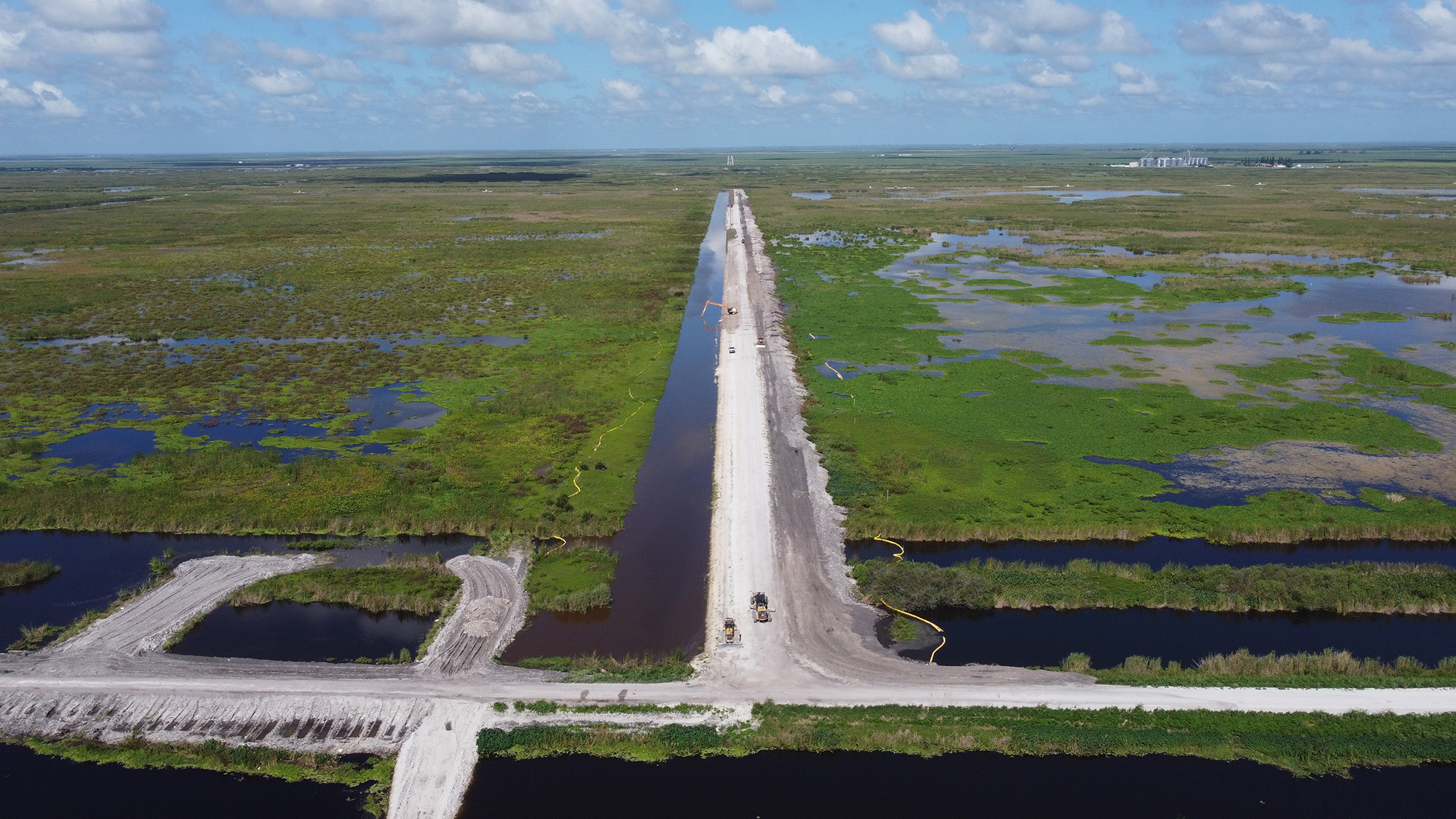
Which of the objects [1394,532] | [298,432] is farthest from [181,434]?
[1394,532]

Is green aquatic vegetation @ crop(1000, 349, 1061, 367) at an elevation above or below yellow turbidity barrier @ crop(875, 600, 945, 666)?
above

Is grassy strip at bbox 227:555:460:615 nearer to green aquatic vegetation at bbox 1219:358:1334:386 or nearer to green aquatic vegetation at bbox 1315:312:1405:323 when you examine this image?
green aquatic vegetation at bbox 1219:358:1334:386

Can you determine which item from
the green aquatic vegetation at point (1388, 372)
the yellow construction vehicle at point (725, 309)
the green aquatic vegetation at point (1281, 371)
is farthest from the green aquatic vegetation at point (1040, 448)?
the yellow construction vehicle at point (725, 309)

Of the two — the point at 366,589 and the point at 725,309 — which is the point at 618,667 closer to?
the point at 366,589

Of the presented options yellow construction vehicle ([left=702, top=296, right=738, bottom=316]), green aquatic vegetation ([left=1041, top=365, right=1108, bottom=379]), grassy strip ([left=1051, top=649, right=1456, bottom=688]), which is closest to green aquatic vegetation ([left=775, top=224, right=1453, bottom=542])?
green aquatic vegetation ([left=1041, top=365, right=1108, bottom=379])

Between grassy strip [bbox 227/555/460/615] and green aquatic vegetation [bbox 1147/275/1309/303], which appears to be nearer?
grassy strip [bbox 227/555/460/615]

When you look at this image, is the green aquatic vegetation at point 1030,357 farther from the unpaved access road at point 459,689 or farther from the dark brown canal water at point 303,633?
the dark brown canal water at point 303,633
